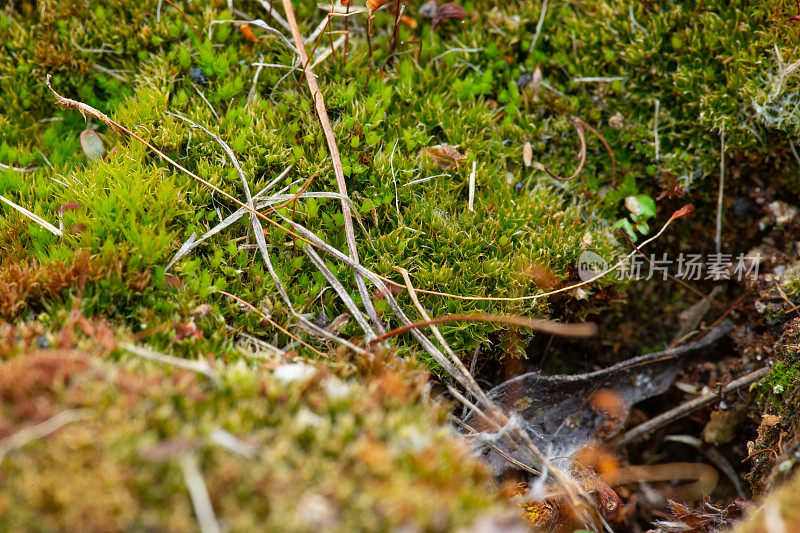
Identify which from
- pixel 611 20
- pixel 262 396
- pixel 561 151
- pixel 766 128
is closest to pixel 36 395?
pixel 262 396

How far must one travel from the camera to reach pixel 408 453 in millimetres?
1738

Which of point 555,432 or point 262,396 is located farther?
point 555,432

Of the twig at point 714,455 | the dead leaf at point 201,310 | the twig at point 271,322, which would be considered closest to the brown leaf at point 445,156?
the twig at point 271,322

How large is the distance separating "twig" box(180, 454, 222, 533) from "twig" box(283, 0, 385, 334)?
122 cm

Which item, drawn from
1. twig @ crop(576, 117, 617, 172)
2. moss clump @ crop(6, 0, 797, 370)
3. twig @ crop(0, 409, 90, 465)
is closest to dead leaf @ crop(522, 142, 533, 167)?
moss clump @ crop(6, 0, 797, 370)

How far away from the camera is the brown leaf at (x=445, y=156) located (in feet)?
10.5

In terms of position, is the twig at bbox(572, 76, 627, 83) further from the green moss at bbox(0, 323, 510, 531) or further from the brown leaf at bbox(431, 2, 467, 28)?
the green moss at bbox(0, 323, 510, 531)

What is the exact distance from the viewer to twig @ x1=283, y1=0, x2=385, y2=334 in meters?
2.75

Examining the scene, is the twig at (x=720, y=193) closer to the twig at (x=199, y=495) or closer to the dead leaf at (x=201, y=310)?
the dead leaf at (x=201, y=310)

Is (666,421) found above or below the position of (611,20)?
below

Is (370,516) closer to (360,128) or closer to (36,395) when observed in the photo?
(36,395)

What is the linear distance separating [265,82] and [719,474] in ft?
12.0

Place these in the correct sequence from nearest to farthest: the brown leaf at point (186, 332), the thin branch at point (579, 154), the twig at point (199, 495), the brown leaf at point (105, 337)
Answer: the twig at point (199, 495)
the brown leaf at point (105, 337)
the brown leaf at point (186, 332)
the thin branch at point (579, 154)

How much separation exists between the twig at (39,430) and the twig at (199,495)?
0.36m
